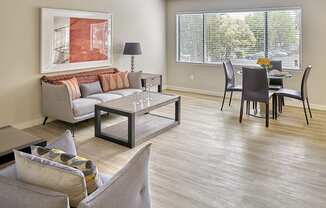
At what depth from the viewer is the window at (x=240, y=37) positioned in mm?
6023

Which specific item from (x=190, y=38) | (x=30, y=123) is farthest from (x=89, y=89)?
(x=190, y=38)

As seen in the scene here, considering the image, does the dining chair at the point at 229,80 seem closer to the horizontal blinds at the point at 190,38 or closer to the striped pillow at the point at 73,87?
the horizontal blinds at the point at 190,38

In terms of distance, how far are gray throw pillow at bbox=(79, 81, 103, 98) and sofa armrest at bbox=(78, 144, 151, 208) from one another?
3428mm

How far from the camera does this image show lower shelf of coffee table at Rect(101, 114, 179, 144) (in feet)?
14.0

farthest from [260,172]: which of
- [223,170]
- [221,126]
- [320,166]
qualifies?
[221,126]

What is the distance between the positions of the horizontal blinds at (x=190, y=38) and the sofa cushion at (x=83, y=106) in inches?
136

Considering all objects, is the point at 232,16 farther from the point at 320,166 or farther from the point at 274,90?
the point at 320,166

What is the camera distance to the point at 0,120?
444cm

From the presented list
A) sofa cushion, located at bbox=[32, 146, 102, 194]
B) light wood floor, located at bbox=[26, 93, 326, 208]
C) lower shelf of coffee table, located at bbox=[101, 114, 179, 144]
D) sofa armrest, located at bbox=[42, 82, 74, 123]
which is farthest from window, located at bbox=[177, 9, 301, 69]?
sofa cushion, located at bbox=[32, 146, 102, 194]

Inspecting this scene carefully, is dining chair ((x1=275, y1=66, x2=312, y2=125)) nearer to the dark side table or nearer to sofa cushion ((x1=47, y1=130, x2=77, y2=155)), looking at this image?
the dark side table

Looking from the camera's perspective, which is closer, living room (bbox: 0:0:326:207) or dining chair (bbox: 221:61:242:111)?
living room (bbox: 0:0:326:207)

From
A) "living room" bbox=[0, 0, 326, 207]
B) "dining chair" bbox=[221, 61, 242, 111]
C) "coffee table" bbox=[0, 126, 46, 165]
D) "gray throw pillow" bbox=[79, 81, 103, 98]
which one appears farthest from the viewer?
"dining chair" bbox=[221, 61, 242, 111]

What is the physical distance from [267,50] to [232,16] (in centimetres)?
114

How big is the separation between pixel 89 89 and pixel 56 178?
3.73m
